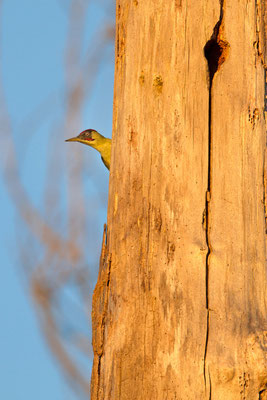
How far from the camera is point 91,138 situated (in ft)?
20.0

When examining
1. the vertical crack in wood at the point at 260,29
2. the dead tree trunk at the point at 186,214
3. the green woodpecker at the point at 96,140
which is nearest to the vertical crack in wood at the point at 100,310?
the dead tree trunk at the point at 186,214

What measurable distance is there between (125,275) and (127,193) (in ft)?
1.16

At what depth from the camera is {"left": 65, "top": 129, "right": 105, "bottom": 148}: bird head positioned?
A: 609 cm

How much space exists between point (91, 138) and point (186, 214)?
3512 mm

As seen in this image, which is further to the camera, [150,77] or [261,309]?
[150,77]

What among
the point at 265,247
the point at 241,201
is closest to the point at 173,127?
the point at 241,201

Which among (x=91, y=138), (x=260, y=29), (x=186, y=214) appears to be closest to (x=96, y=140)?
(x=91, y=138)

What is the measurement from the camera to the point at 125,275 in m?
2.77

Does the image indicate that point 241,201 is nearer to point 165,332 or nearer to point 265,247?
point 265,247

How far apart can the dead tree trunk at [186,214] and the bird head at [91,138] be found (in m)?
3.07

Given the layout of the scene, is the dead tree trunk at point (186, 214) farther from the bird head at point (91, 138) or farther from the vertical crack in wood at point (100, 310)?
the bird head at point (91, 138)

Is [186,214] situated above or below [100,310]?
above

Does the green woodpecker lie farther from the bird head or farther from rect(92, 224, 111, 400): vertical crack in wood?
rect(92, 224, 111, 400): vertical crack in wood

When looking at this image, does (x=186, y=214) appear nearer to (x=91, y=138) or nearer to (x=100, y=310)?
(x=100, y=310)
